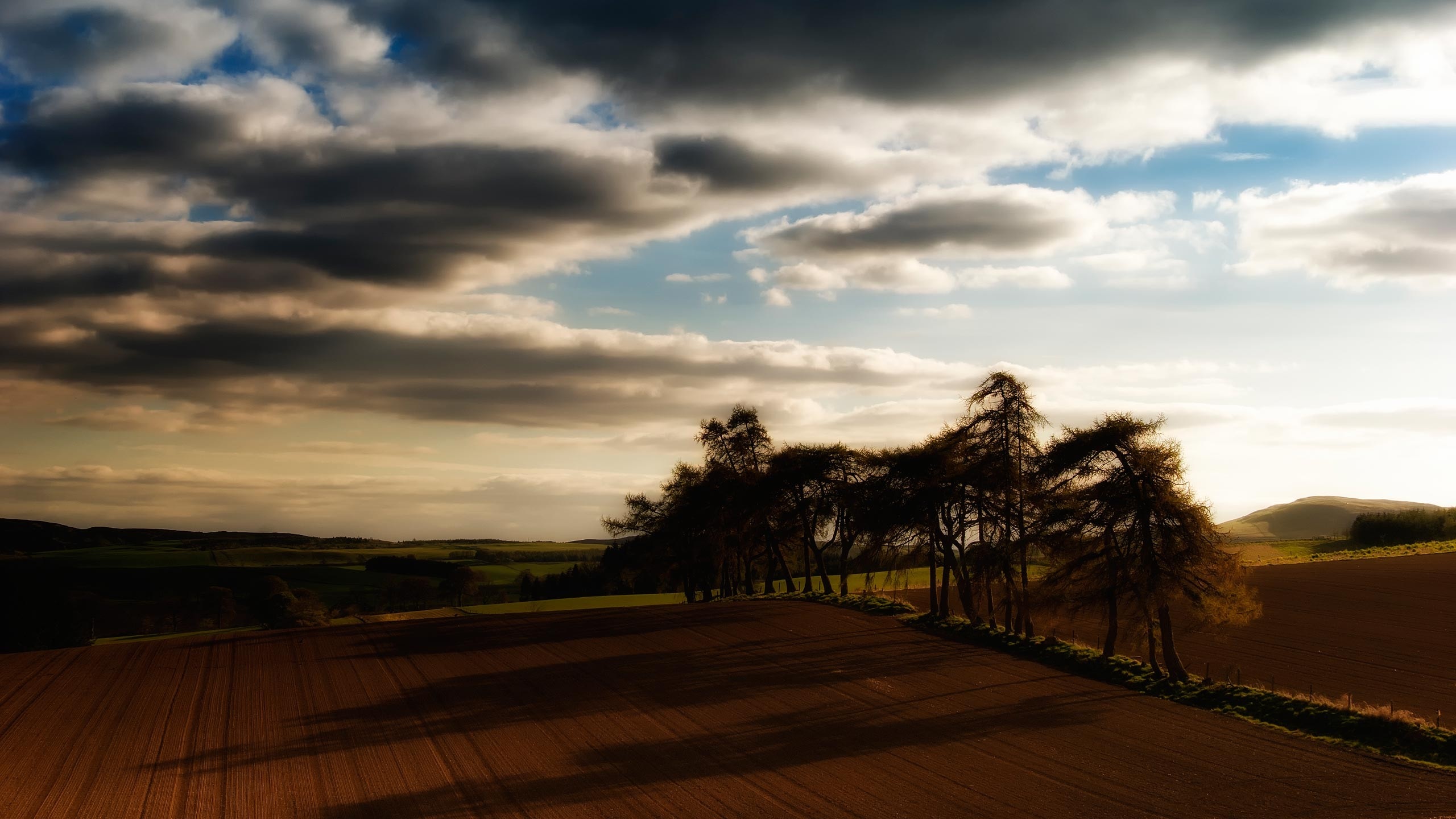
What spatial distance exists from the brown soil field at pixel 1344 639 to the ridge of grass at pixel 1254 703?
1537mm

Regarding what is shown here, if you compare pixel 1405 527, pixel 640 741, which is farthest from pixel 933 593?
pixel 1405 527

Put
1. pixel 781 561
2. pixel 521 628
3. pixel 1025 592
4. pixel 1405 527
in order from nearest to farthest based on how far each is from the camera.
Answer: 1. pixel 1025 592
2. pixel 521 628
3. pixel 781 561
4. pixel 1405 527

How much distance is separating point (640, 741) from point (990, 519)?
26.2 meters

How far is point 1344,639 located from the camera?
5050 centimetres

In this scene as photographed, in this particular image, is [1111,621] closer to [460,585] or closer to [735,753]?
[735,753]

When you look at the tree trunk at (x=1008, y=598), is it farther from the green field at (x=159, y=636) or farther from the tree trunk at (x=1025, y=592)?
the green field at (x=159, y=636)

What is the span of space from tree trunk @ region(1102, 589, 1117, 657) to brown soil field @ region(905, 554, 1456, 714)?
79cm

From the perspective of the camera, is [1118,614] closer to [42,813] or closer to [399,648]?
[399,648]

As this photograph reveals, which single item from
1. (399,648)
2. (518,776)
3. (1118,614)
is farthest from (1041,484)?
(399,648)

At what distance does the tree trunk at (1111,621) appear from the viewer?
38188 mm

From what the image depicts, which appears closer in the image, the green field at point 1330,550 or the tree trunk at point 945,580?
the tree trunk at point 945,580

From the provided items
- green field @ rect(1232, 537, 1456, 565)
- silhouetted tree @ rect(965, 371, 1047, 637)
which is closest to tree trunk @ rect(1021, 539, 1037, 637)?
silhouetted tree @ rect(965, 371, 1047, 637)

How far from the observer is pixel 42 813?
22.5m

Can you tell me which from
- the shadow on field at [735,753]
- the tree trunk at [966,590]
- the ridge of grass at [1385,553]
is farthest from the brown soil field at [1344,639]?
the ridge of grass at [1385,553]
